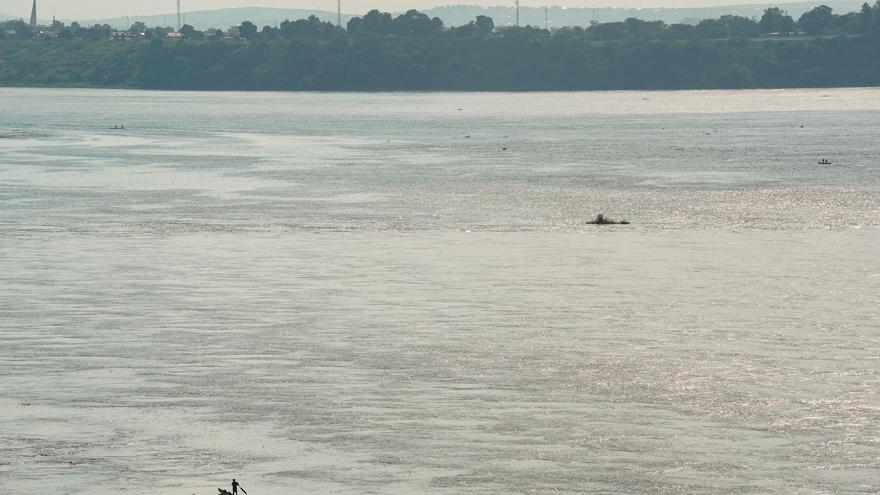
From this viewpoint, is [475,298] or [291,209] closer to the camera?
[475,298]

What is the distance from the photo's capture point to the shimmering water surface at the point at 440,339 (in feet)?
78.9

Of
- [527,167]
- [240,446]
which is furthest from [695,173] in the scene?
[240,446]

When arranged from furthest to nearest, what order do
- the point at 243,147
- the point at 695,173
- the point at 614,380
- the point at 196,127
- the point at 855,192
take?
the point at 196,127 < the point at 243,147 < the point at 695,173 < the point at 855,192 < the point at 614,380

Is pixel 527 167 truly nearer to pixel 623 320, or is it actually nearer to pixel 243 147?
pixel 243 147

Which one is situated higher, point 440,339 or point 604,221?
point 440,339

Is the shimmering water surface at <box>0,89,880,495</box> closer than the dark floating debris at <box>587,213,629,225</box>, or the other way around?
the shimmering water surface at <box>0,89,880,495</box>

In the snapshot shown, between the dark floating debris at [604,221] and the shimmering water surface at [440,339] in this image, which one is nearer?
the shimmering water surface at [440,339]

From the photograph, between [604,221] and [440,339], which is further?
[604,221]

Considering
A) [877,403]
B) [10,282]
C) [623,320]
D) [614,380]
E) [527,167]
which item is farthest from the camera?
[527,167]

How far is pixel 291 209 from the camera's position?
214ft

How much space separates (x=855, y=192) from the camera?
71938mm

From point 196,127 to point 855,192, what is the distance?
107 meters

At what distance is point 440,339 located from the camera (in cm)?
3447

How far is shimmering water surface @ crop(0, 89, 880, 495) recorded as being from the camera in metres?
24.0
